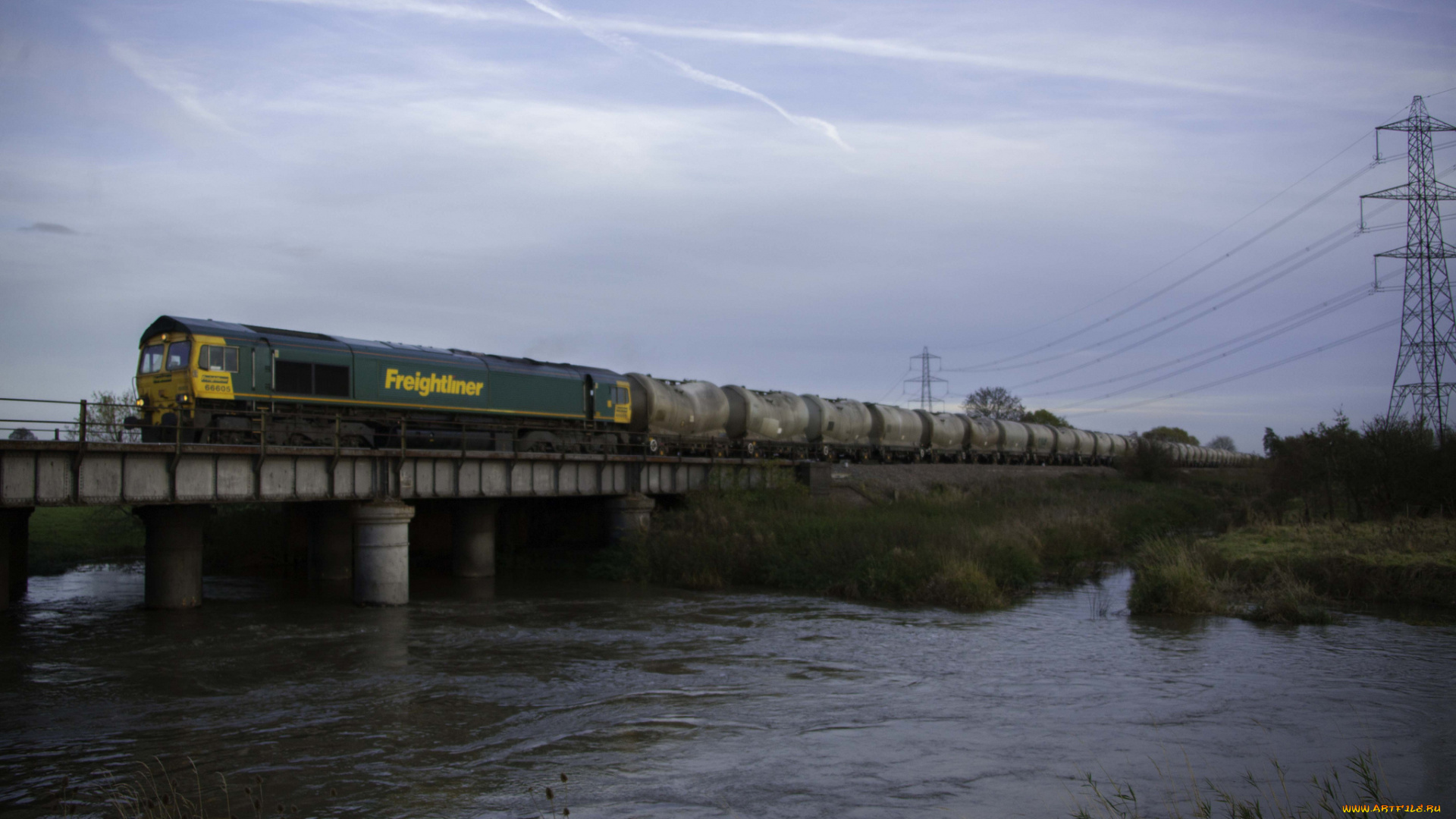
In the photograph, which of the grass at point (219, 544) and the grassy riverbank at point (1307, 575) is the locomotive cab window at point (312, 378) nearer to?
the grass at point (219, 544)

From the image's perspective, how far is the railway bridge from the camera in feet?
62.8

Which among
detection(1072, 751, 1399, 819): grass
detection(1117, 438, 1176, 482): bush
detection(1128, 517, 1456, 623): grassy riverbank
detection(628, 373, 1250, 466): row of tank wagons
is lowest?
detection(1072, 751, 1399, 819): grass

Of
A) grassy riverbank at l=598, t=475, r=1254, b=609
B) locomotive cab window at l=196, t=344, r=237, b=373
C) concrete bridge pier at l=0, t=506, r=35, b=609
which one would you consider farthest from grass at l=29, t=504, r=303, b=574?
grassy riverbank at l=598, t=475, r=1254, b=609

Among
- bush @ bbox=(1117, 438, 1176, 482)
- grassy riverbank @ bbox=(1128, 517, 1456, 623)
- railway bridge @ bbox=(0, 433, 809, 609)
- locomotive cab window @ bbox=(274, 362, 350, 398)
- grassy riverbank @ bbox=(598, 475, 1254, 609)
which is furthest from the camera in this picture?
bush @ bbox=(1117, 438, 1176, 482)

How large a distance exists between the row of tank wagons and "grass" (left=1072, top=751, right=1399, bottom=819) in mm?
28462

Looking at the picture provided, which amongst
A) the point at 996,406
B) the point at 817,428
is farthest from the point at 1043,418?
the point at 817,428

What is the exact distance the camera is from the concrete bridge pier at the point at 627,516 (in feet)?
113

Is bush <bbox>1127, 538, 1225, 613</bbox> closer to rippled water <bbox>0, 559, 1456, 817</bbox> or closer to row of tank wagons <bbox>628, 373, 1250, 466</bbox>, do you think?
rippled water <bbox>0, 559, 1456, 817</bbox>

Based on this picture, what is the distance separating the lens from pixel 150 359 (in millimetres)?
25469

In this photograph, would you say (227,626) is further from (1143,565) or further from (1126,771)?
(1143,565)

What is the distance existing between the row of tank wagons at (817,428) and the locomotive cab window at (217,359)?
16.1m

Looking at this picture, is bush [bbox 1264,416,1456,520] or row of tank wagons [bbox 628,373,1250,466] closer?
bush [bbox 1264,416,1456,520]

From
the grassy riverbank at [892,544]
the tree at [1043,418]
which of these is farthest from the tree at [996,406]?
the grassy riverbank at [892,544]

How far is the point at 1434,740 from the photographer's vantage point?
11.6 m
